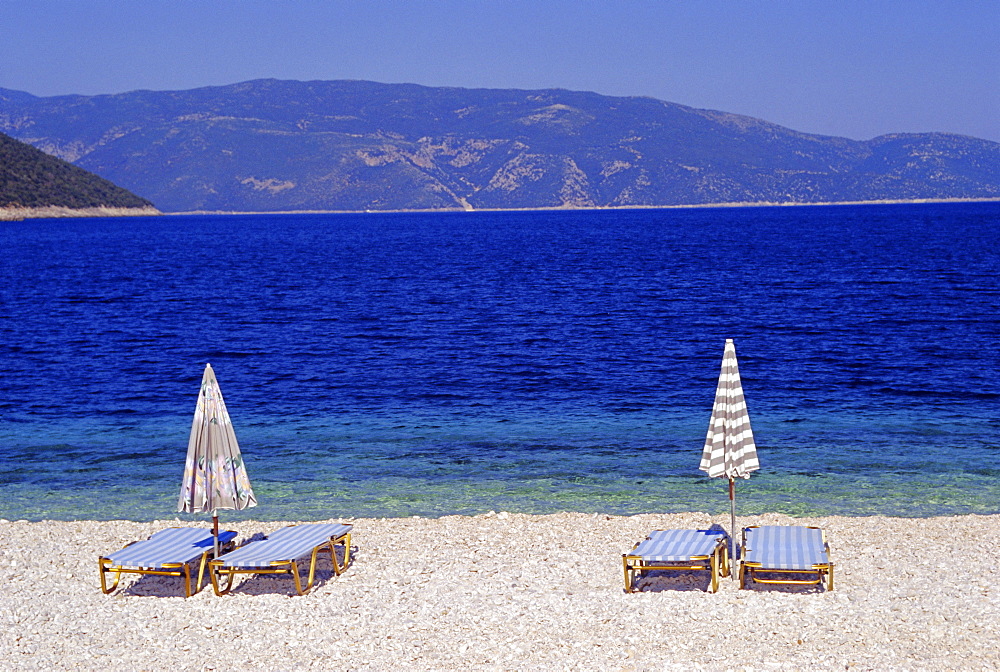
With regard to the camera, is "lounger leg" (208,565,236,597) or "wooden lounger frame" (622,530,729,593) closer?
"wooden lounger frame" (622,530,729,593)

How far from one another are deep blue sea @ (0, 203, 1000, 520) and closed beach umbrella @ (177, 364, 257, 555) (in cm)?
449

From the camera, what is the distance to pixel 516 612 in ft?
32.8

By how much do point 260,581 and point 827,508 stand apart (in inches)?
322

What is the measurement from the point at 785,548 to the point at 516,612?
297 cm

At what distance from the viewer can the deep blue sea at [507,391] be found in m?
16.5

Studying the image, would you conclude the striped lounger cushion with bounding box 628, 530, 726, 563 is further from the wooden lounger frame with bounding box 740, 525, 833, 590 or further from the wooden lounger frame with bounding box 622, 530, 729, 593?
the wooden lounger frame with bounding box 740, 525, 833, 590

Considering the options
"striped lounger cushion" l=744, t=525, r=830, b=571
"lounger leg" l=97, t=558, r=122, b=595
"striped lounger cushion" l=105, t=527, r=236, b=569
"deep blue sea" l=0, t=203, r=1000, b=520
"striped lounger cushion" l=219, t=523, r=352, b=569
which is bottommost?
"deep blue sea" l=0, t=203, r=1000, b=520

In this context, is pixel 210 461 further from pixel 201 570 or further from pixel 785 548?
pixel 785 548

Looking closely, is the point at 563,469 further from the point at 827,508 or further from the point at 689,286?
the point at 689,286

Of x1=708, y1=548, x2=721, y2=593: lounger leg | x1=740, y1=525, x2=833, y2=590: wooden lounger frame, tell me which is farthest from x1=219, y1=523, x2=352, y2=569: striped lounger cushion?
x1=740, y1=525, x2=833, y2=590: wooden lounger frame

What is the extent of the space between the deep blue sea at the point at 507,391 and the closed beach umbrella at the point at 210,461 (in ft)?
14.7

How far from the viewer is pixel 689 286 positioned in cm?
5850

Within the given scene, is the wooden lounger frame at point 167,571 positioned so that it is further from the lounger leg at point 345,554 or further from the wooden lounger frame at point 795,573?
the wooden lounger frame at point 795,573

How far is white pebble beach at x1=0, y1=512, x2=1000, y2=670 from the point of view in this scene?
8.91 metres
